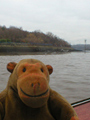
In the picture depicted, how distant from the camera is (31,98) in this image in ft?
3.43

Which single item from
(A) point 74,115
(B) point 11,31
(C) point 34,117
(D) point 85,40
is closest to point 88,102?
(A) point 74,115

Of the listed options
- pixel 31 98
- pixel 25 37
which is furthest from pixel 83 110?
pixel 25 37

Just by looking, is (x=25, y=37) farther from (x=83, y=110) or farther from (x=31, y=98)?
(x=31, y=98)

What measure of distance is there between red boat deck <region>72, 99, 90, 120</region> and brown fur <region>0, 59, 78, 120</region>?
917 millimetres

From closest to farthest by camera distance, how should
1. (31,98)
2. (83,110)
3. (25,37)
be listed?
(31,98) → (83,110) → (25,37)

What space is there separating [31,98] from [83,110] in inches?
58.8

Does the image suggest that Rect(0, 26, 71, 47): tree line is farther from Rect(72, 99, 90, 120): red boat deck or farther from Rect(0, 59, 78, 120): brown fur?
Rect(0, 59, 78, 120): brown fur

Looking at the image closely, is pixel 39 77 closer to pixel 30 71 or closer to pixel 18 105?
pixel 30 71

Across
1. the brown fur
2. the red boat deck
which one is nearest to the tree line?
the red boat deck

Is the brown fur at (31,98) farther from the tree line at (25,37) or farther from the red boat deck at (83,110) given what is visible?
the tree line at (25,37)

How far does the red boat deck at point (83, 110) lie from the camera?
2.12 m

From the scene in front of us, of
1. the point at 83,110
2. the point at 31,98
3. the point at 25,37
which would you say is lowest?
the point at 83,110

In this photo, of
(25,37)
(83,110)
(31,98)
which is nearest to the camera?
(31,98)

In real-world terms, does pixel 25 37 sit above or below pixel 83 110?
above
